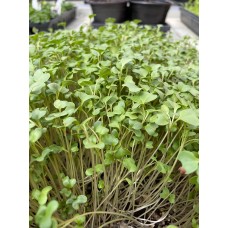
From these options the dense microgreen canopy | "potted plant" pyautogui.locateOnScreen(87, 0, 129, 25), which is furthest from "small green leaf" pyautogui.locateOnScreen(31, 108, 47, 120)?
"potted plant" pyautogui.locateOnScreen(87, 0, 129, 25)

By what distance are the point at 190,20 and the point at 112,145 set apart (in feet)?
8.86

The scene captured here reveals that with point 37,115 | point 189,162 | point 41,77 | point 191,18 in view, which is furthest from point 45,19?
point 189,162

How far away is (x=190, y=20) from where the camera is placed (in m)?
2.98

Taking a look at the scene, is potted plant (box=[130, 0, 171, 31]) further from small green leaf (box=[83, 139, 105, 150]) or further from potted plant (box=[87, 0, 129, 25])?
small green leaf (box=[83, 139, 105, 150])

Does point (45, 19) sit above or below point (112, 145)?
below

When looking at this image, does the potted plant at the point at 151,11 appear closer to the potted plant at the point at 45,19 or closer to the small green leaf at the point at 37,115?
the potted plant at the point at 45,19

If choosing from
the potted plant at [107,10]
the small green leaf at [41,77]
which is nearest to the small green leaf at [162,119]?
the small green leaf at [41,77]

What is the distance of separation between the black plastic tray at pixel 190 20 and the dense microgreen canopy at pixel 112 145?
1989 millimetres

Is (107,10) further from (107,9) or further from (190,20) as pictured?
(190,20)

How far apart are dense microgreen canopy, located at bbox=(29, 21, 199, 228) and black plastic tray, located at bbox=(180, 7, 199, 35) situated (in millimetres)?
1989
